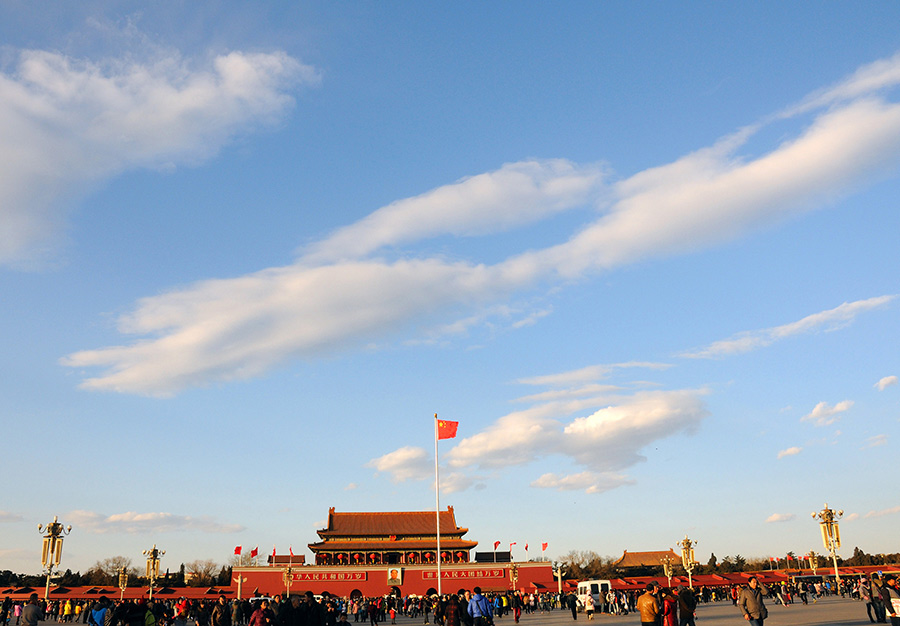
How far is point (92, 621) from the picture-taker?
56.2ft

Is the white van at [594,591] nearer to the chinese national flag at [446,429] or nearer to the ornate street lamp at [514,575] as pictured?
the chinese national flag at [446,429]

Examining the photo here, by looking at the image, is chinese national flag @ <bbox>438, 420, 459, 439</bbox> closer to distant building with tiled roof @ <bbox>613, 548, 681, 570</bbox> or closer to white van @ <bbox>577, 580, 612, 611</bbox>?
white van @ <bbox>577, 580, 612, 611</bbox>

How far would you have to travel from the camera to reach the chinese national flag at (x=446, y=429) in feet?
115

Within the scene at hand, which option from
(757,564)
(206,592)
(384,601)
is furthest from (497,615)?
(757,564)

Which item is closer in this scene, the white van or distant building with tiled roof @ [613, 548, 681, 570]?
the white van

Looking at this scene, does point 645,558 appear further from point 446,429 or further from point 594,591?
point 446,429

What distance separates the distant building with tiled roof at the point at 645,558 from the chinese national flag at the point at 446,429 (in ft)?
220

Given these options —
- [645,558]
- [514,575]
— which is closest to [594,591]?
[514,575]

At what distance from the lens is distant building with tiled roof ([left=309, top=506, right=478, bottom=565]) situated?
6119 centimetres

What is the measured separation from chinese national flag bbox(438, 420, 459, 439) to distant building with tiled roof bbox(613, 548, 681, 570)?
67097mm

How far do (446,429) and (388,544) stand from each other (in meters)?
30.4

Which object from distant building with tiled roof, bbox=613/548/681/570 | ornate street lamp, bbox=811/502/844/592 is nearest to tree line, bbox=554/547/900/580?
distant building with tiled roof, bbox=613/548/681/570

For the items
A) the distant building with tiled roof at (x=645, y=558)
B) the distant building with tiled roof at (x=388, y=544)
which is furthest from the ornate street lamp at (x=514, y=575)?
the distant building with tiled roof at (x=645, y=558)

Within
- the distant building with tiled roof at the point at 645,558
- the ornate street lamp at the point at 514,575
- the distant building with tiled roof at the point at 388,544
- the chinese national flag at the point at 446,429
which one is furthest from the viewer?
the distant building with tiled roof at the point at 645,558
